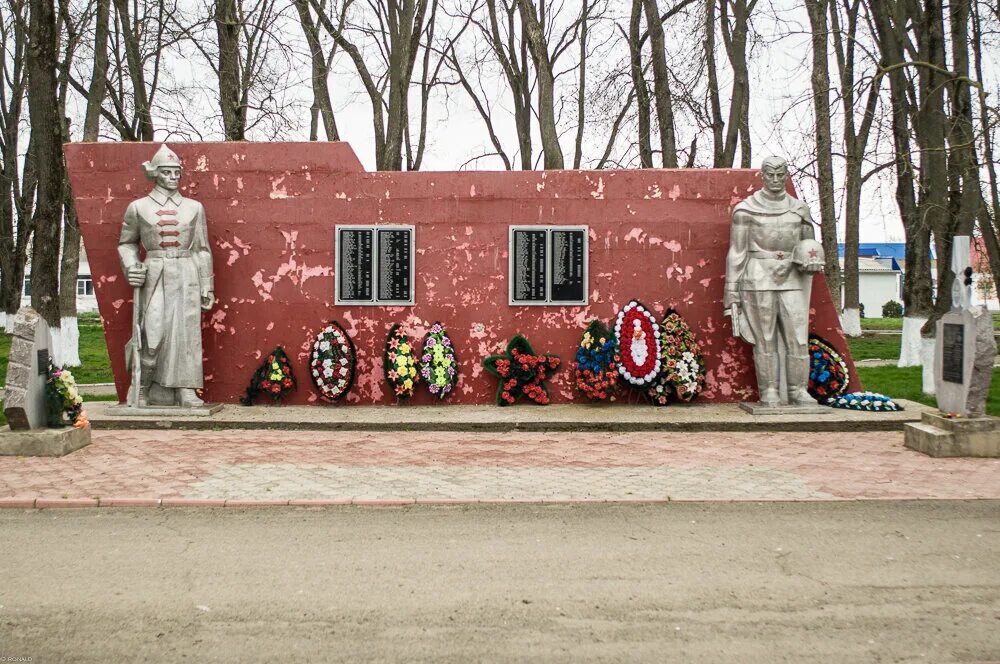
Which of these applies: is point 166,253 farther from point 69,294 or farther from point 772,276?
point 69,294

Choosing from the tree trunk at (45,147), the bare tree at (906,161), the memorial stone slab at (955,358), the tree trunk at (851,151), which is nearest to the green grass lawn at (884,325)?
the tree trunk at (851,151)

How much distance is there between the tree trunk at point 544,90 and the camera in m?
19.5

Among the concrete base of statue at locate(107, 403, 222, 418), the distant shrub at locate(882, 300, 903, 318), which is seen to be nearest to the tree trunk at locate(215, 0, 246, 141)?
the concrete base of statue at locate(107, 403, 222, 418)

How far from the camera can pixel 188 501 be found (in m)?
6.57

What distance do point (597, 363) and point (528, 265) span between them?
151 centimetres

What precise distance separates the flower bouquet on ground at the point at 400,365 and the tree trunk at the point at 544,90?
9455 mm

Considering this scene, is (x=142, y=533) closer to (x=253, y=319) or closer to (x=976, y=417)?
(x=253, y=319)

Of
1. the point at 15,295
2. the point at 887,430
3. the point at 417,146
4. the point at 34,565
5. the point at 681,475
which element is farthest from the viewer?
the point at 417,146

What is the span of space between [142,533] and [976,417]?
23.7 feet

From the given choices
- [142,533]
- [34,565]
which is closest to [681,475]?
[142,533]

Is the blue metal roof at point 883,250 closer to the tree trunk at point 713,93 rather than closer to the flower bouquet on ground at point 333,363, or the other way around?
the tree trunk at point 713,93

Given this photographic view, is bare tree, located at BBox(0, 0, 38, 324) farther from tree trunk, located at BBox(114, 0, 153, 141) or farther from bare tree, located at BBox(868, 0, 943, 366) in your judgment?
bare tree, located at BBox(868, 0, 943, 366)

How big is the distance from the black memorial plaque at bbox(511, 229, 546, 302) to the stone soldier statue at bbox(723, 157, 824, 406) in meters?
2.30

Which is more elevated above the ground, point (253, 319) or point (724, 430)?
point (253, 319)
